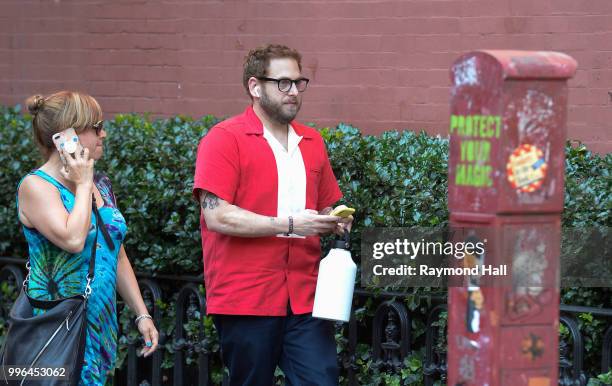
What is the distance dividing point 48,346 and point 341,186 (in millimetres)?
1851

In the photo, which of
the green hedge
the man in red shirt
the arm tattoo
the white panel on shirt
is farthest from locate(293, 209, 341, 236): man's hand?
the green hedge

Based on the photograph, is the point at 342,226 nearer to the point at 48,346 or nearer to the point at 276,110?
the point at 276,110

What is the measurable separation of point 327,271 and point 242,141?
69cm

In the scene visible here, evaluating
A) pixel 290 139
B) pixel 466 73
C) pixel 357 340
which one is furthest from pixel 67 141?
pixel 357 340

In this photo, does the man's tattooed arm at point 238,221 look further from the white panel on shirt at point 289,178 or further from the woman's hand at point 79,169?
the woman's hand at point 79,169

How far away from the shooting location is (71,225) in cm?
411

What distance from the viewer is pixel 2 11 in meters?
8.74

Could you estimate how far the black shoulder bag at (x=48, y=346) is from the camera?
402 cm

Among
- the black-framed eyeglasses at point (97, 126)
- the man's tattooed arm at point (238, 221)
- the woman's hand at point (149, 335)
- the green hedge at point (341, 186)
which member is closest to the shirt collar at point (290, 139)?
the man's tattooed arm at point (238, 221)

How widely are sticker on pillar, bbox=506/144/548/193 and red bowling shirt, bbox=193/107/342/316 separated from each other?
6.00 ft

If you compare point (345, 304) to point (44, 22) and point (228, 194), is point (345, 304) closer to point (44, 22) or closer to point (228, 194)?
point (228, 194)

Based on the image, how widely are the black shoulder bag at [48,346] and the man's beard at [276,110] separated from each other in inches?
46.4

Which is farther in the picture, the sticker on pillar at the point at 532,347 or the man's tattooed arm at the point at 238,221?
the man's tattooed arm at the point at 238,221

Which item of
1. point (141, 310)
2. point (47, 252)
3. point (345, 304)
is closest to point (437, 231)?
point (345, 304)
